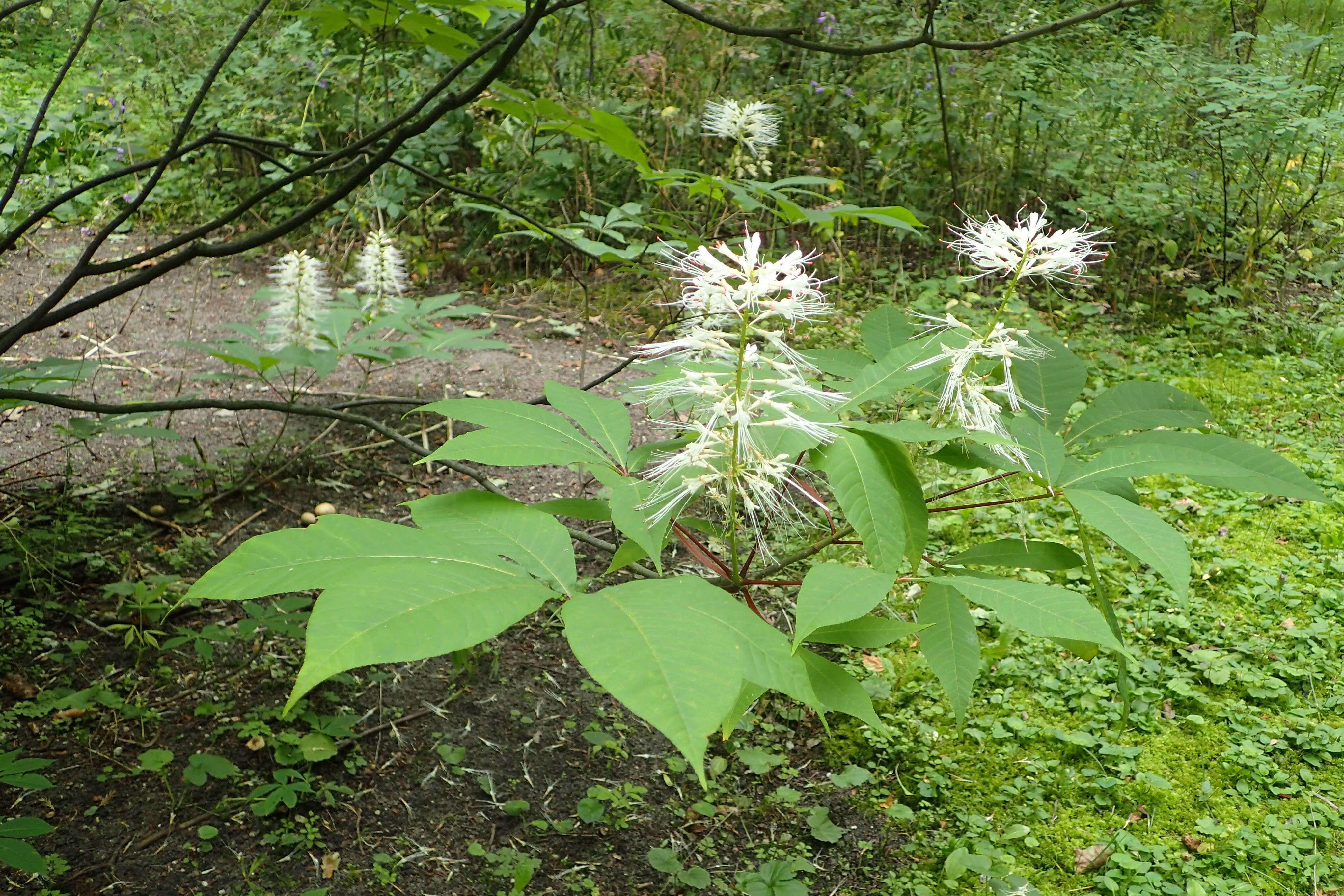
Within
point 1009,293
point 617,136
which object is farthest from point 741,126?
point 1009,293

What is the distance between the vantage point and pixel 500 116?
18.2 ft

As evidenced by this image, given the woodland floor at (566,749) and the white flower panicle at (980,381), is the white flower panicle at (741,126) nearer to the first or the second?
the woodland floor at (566,749)

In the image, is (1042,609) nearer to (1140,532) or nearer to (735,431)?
(1140,532)

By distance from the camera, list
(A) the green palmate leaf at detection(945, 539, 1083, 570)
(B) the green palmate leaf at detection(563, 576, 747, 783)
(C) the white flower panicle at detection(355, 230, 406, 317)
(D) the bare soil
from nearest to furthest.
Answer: (B) the green palmate leaf at detection(563, 576, 747, 783) → (A) the green palmate leaf at detection(945, 539, 1083, 570) → (D) the bare soil → (C) the white flower panicle at detection(355, 230, 406, 317)

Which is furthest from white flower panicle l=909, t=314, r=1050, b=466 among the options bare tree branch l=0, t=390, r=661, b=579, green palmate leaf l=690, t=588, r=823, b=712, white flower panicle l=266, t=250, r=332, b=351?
white flower panicle l=266, t=250, r=332, b=351

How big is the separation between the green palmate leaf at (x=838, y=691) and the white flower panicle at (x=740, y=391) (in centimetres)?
17

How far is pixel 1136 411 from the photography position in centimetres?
119

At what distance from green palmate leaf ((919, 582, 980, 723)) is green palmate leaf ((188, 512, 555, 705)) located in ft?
1.39

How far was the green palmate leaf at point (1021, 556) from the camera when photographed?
105 cm

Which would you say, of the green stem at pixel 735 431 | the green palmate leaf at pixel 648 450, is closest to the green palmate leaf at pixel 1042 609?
the green stem at pixel 735 431

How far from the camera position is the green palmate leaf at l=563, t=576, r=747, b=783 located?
0.60 meters

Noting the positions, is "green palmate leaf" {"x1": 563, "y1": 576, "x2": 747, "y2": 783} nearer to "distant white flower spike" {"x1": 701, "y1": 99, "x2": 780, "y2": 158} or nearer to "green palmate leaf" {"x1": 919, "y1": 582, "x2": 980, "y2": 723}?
"green palmate leaf" {"x1": 919, "y1": 582, "x2": 980, "y2": 723}

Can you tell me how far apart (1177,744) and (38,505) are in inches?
122

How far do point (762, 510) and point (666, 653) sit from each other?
458mm
